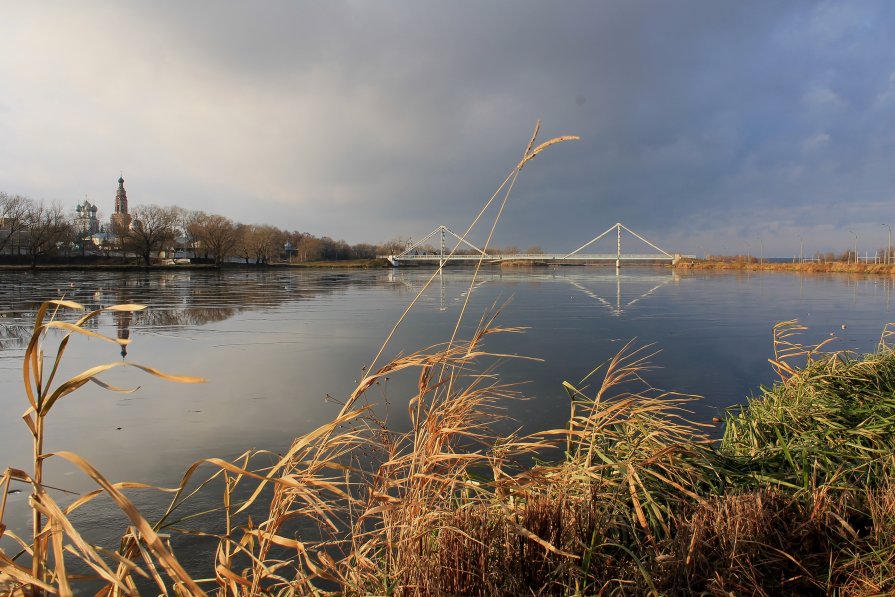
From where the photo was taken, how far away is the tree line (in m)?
57.1

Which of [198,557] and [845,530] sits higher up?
[845,530]

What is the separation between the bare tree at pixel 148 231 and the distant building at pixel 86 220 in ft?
42.2

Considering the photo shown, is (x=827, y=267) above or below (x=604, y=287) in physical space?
above

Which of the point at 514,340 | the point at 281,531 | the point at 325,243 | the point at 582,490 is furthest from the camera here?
the point at 325,243

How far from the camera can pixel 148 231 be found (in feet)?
220

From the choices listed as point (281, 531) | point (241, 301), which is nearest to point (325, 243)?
point (241, 301)

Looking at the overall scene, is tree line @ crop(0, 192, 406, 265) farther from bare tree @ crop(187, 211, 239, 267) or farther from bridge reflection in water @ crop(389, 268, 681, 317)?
bridge reflection in water @ crop(389, 268, 681, 317)

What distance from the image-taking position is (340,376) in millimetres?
7312

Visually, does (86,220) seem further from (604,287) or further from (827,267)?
(827,267)

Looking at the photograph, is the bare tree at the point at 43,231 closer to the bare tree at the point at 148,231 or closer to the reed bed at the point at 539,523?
the bare tree at the point at 148,231

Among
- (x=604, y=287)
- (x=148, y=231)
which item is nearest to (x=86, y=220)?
Answer: (x=148, y=231)

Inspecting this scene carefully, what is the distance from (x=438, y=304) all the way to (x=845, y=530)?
18.0 metres

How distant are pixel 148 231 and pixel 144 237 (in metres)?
2.90

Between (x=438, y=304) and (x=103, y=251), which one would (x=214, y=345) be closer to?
(x=438, y=304)
